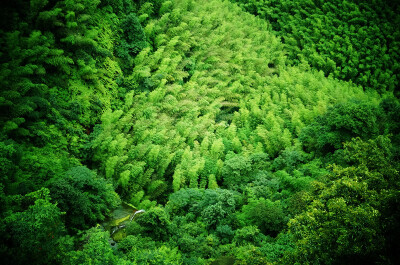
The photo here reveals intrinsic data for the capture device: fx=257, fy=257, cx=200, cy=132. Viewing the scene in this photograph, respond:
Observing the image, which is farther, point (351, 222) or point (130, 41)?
point (130, 41)

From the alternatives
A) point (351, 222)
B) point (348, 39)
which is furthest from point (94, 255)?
point (348, 39)

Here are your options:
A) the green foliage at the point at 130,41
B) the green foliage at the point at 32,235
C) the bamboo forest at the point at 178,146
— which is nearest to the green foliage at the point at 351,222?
the bamboo forest at the point at 178,146

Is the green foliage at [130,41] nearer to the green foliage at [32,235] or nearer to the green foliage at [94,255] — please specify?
the green foliage at [32,235]

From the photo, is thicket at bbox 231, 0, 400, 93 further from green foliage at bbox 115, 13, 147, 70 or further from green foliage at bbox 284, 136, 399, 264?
green foliage at bbox 284, 136, 399, 264

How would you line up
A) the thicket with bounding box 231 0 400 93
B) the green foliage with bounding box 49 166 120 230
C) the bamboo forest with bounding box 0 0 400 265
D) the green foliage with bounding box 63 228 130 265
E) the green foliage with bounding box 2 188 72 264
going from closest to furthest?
the green foliage with bounding box 2 188 72 264 < the green foliage with bounding box 63 228 130 265 < the bamboo forest with bounding box 0 0 400 265 < the green foliage with bounding box 49 166 120 230 < the thicket with bounding box 231 0 400 93

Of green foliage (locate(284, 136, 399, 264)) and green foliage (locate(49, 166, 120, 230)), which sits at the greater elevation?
green foliage (locate(284, 136, 399, 264))

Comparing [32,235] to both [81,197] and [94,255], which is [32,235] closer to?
[94,255]

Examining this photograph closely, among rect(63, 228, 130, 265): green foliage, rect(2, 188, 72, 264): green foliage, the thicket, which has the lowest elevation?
rect(63, 228, 130, 265): green foliage

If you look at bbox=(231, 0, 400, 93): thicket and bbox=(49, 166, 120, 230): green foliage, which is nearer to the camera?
bbox=(49, 166, 120, 230): green foliage

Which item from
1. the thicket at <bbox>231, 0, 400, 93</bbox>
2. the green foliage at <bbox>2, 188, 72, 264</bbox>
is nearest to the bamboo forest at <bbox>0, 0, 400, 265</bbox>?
the green foliage at <bbox>2, 188, 72, 264</bbox>
